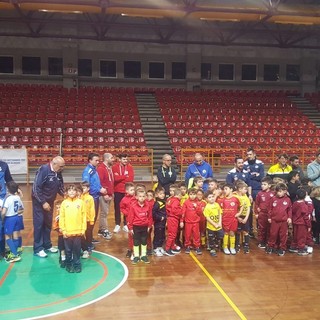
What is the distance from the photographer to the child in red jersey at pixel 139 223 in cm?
624

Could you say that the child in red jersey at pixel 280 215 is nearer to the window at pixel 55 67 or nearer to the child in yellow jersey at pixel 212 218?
the child in yellow jersey at pixel 212 218

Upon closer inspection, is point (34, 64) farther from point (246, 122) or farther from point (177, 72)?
point (246, 122)

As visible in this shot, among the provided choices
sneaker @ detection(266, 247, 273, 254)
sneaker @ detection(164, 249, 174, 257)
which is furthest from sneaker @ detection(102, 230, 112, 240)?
sneaker @ detection(266, 247, 273, 254)

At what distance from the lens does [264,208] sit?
7.03 m

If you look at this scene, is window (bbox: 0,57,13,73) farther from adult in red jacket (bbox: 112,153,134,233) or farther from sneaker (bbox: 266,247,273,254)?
sneaker (bbox: 266,247,273,254)

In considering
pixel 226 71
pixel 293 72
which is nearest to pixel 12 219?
pixel 226 71

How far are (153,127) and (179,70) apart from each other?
17.2ft

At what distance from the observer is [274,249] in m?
6.88

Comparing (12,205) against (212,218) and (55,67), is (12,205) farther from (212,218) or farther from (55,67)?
(55,67)

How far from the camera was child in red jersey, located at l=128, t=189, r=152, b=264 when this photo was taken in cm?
624

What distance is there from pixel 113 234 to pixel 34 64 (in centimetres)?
1545

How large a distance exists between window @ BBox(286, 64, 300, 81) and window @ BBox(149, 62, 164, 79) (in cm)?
766

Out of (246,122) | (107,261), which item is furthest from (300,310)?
(246,122)

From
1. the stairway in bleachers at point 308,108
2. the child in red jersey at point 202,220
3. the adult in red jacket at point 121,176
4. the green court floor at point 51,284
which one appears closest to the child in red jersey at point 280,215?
the child in red jersey at point 202,220
